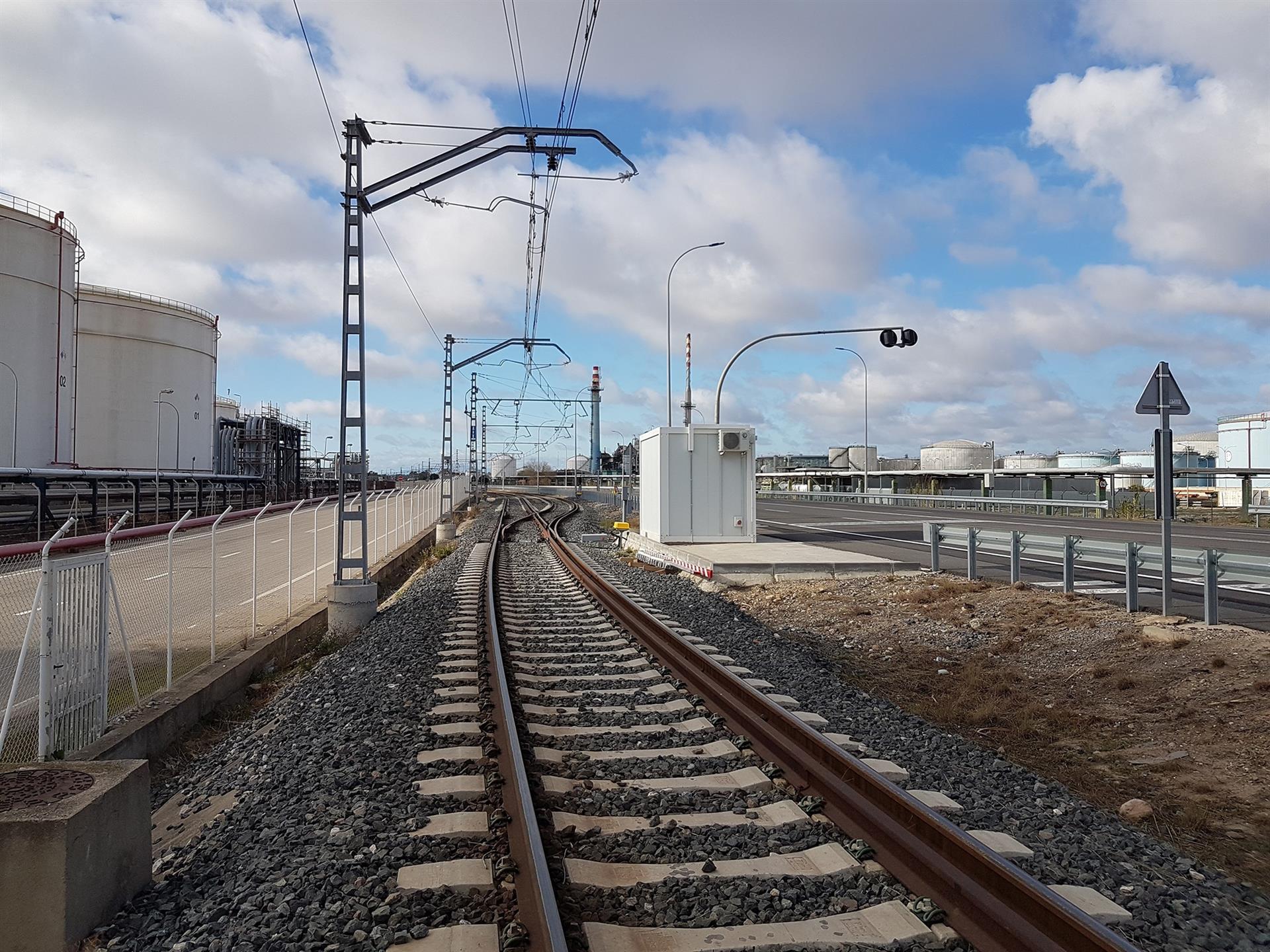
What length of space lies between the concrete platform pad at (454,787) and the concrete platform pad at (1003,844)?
8.92 ft

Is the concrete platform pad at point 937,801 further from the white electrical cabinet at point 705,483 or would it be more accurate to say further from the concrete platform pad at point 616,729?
the white electrical cabinet at point 705,483

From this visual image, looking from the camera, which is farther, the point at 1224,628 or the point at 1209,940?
the point at 1224,628

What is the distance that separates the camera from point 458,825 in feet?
15.8

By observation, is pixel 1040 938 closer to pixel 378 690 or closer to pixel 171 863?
pixel 171 863

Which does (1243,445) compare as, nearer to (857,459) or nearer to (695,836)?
(857,459)

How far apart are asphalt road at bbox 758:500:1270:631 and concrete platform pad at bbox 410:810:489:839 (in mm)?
10309

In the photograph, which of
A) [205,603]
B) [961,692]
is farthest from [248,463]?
[961,692]

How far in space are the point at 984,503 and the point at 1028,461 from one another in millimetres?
66780

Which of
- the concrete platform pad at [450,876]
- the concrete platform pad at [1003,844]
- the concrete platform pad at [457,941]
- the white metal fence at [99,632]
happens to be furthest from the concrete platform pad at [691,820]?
the white metal fence at [99,632]

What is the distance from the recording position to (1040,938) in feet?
11.6

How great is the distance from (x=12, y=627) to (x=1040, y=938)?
6.77 metres

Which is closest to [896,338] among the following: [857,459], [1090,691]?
[1090,691]

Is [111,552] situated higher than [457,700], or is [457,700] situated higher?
[111,552]

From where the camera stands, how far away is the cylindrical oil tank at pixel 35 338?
4678 centimetres
